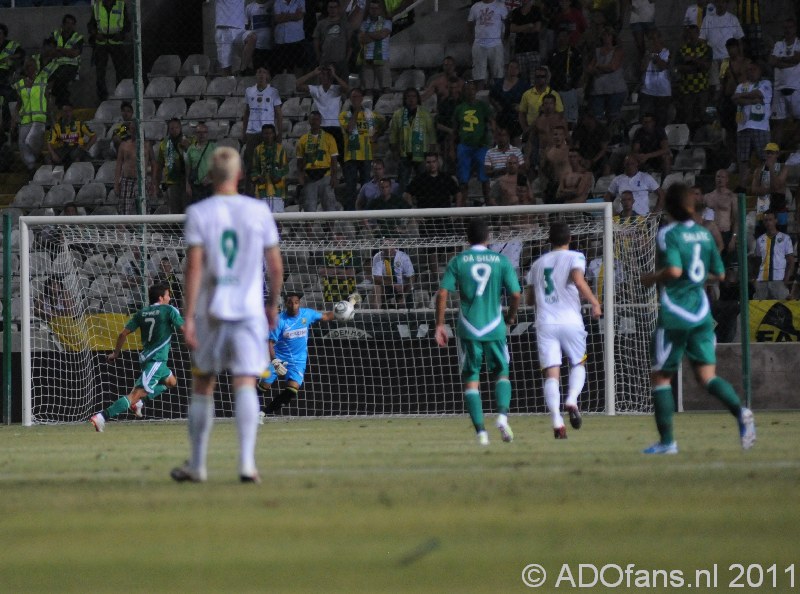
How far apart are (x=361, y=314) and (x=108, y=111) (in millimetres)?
9051

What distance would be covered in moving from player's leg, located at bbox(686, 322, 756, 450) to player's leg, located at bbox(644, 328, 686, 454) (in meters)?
0.09

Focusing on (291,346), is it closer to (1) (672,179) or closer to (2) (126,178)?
(2) (126,178)

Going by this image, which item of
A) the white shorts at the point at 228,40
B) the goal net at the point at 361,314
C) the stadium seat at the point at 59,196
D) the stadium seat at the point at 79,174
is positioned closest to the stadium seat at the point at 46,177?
the stadium seat at the point at 79,174

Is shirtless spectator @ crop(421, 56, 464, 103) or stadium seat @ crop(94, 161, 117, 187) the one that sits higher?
shirtless spectator @ crop(421, 56, 464, 103)

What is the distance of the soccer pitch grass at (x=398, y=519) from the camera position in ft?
15.7

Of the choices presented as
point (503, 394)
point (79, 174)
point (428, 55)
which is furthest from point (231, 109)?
point (503, 394)

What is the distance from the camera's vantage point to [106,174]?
23.8 m

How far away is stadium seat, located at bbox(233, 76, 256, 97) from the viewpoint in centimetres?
2481

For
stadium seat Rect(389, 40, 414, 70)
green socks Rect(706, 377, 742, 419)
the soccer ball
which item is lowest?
green socks Rect(706, 377, 742, 419)

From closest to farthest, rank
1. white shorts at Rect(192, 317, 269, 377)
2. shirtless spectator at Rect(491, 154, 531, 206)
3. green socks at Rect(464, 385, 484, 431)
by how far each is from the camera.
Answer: white shorts at Rect(192, 317, 269, 377) < green socks at Rect(464, 385, 484, 431) < shirtless spectator at Rect(491, 154, 531, 206)

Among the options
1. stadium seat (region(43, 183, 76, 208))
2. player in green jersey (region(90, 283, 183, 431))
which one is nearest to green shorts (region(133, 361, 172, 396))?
player in green jersey (region(90, 283, 183, 431))

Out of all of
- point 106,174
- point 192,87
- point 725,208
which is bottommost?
point 725,208

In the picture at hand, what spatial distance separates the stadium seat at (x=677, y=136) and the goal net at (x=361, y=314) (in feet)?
9.46

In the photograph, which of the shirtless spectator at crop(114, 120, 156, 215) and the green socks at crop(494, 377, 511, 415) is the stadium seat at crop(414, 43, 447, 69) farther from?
the green socks at crop(494, 377, 511, 415)
